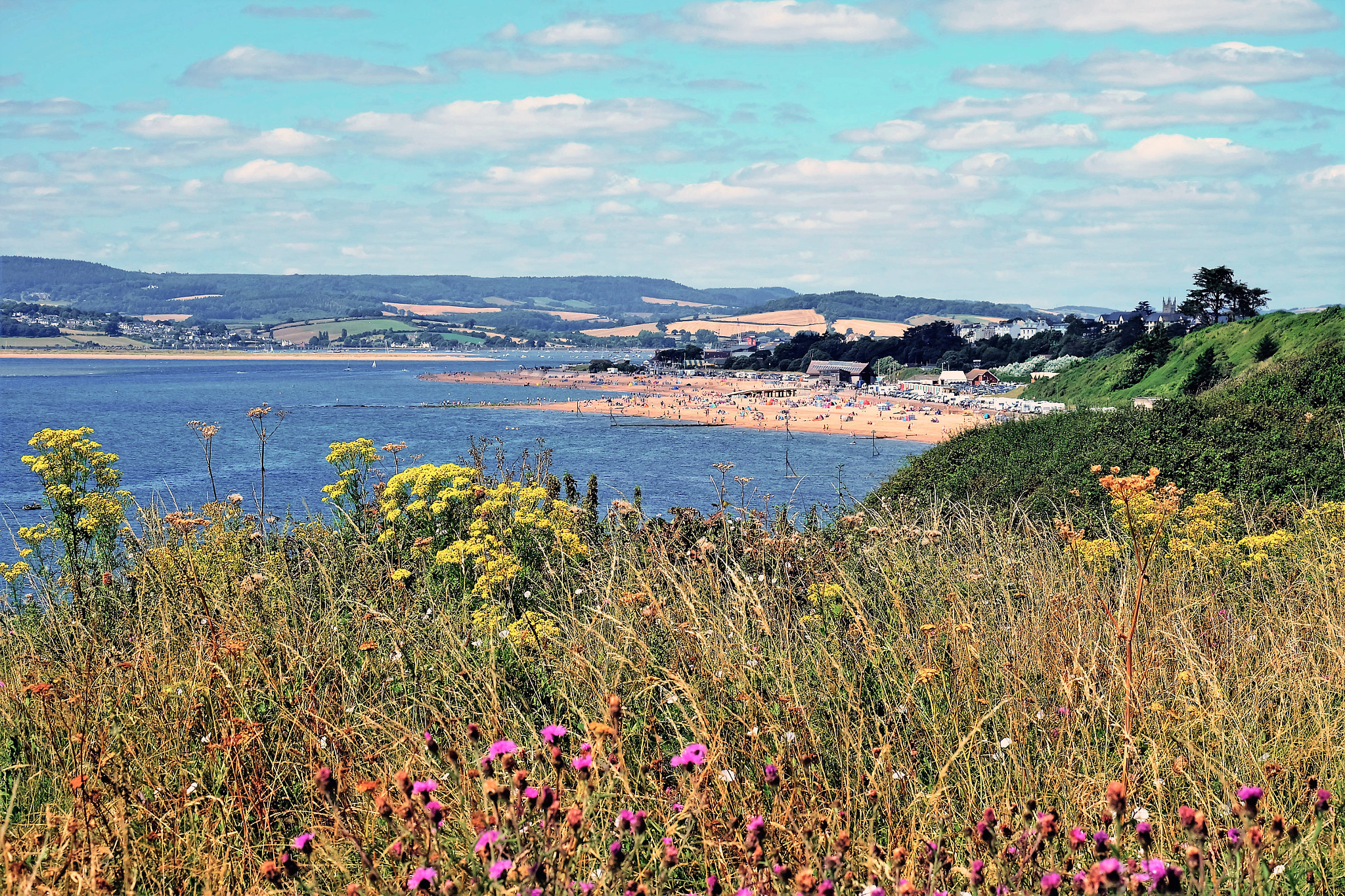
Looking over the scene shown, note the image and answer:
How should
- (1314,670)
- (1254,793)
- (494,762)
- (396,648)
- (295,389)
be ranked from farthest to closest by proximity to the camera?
(295,389) → (396,648) → (1314,670) → (494,762) → (1254,793)

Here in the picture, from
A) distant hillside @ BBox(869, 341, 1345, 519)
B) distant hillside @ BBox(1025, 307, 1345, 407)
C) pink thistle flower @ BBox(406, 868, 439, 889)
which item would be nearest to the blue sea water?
distant hillside @ BBox(869, 341, 1345, 519)

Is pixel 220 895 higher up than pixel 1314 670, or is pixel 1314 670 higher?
pixel 1314 670

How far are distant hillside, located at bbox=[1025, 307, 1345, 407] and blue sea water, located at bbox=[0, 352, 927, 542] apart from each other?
15499mm

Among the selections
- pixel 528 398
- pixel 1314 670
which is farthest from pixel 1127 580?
pixel 528 398

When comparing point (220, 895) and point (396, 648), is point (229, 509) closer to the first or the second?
point (396, 648)

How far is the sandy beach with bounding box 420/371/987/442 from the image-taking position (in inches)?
3189

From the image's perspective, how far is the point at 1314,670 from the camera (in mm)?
4031

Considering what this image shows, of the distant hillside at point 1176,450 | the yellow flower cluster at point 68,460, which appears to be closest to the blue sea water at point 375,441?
the yellow flower cluster at point 68,460

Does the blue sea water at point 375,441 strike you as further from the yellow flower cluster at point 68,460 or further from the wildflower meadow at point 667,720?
the wildflower meadow at point 667,720

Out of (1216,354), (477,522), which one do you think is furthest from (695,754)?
(1216,354)

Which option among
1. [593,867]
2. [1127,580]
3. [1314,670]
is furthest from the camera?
[1127,580]

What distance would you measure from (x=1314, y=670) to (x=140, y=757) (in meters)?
4.47

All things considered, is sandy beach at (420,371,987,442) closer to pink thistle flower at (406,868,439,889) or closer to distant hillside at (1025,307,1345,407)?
distant hillside at (1025,307,1345,407)

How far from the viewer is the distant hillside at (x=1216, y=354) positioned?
1845 inches
